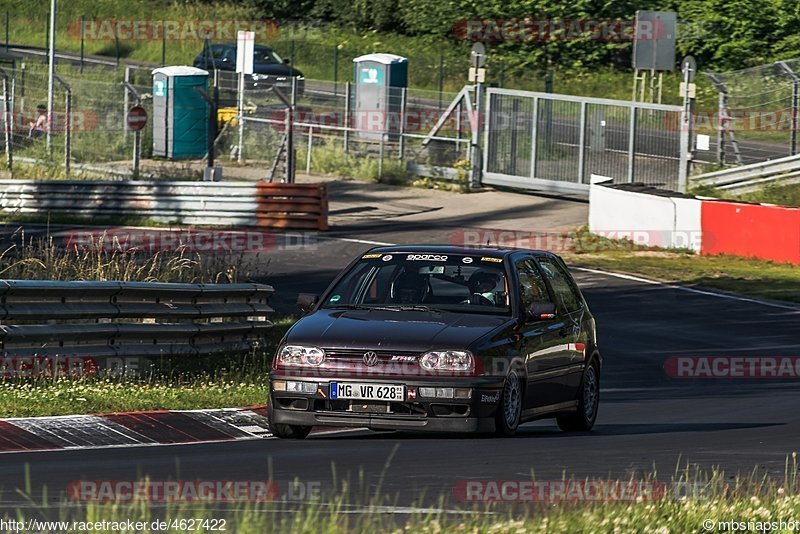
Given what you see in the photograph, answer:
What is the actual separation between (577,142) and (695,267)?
8855 millimetres

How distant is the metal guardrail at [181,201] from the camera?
3034 cm

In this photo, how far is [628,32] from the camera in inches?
2194

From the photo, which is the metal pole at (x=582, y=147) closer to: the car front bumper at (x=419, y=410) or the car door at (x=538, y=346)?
the car door at (x=538, y=346)

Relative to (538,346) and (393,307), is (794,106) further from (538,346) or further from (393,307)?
(393,307)

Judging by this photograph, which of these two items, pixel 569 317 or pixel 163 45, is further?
pixel 163 45

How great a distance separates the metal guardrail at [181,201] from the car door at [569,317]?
17.6m

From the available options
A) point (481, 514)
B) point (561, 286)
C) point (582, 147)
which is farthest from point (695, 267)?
point (481, 514)

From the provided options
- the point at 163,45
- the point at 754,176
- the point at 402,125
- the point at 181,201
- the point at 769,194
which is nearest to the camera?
the point at 181,201

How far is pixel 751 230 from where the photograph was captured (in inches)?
1056

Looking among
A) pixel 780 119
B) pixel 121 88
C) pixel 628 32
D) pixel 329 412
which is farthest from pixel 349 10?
pixel 329 412

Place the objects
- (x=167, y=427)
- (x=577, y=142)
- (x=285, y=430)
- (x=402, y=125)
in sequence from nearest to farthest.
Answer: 1. (x=285, y=430)
2. (x=167, y=427)
3. (x=577, y=142)
4. (x=402, y=125)

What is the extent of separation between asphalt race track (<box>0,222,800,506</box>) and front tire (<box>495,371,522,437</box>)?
0.41 feet

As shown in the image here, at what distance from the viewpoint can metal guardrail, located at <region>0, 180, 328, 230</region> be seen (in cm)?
3034

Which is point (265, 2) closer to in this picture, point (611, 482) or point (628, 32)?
point (628, 32)
